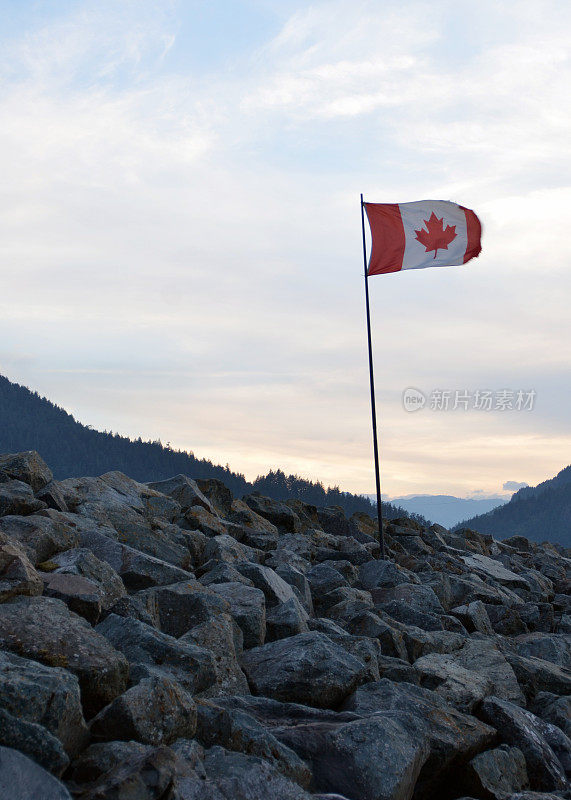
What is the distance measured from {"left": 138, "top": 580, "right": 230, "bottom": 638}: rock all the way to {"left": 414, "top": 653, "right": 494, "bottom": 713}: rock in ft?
9.69

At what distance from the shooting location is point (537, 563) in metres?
30.8

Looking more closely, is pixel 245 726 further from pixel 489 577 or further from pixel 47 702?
pixel 489 577

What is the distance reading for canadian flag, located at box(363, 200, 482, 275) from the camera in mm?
20016

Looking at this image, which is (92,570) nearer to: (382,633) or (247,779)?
(247,779)

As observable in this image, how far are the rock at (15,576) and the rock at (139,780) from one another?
120 inches

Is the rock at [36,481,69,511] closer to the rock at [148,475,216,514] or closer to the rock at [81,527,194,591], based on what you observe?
the rock at [81,527,194,591]

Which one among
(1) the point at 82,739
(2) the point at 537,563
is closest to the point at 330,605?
(1) the point at 82,739

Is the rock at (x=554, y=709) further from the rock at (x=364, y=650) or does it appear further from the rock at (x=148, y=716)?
the rock at (x=148, y=716)

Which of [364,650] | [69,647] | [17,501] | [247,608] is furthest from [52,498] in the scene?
[69,647]

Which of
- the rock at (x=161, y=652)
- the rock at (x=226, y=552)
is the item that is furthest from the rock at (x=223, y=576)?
the rock at (x=161, y=652)

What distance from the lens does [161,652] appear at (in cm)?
735

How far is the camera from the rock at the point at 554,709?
956 cm

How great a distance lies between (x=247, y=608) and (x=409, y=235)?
13416 millimetres

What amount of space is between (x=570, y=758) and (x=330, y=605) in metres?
5.11
